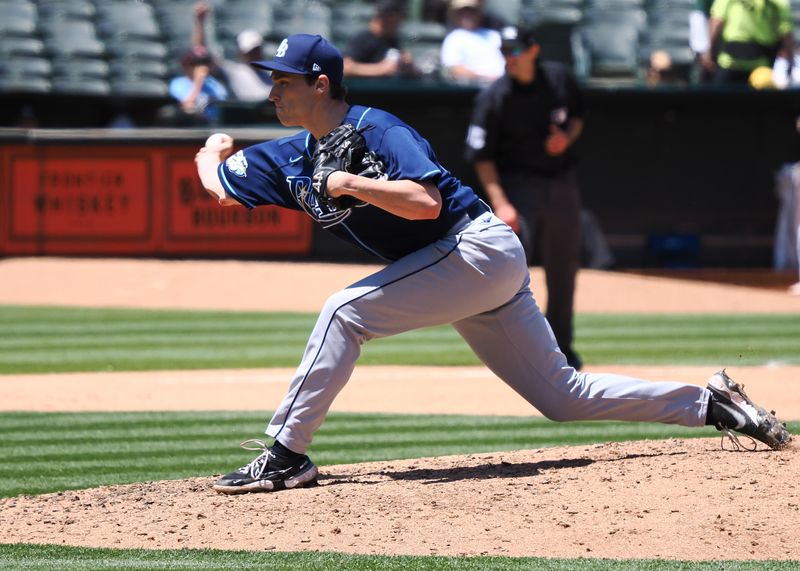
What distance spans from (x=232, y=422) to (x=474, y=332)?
2516 mm

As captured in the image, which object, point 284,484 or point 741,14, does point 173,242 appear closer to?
point 741,14

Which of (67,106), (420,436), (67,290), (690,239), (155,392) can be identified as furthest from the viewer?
(67,106)

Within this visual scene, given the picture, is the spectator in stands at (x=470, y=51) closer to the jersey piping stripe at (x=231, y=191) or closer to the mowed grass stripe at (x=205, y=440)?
the mowed grass stripe at (x=205, y=440)

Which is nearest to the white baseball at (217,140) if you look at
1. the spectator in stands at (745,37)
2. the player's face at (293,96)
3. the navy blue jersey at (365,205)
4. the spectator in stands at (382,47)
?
the navy blue jersey at (365,205)

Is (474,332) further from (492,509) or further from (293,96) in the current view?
(293,96)

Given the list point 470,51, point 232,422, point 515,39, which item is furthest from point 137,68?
point 232,422

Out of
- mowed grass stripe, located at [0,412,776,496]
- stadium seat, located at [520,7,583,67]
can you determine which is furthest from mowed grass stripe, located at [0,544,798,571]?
stadium seat, located at [520,7,583,67]

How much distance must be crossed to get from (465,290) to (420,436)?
2076 millimetres

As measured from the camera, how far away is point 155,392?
8.36 m

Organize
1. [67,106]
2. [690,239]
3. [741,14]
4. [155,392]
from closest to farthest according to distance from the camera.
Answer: [155,392] < [741,14] < [690,239] < [67,106]

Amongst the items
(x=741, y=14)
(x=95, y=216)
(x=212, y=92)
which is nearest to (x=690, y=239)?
(x=741, y=14)

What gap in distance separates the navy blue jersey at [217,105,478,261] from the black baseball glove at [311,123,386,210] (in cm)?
3

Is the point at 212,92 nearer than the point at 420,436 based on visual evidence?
No

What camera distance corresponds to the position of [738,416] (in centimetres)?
528
